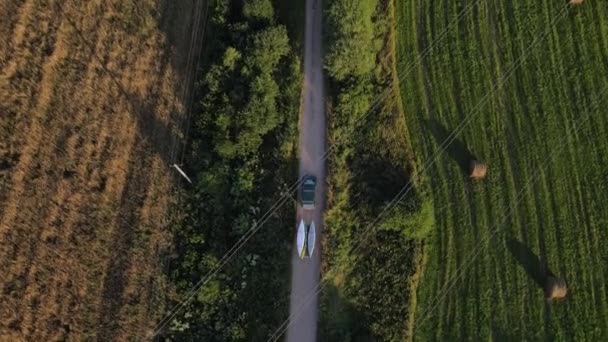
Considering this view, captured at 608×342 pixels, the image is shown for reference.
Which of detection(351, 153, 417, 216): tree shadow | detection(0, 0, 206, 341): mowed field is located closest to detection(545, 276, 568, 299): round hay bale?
detection(351, 153, 417, 216): tree shadow

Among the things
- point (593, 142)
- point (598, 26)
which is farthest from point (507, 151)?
point (598, 26)

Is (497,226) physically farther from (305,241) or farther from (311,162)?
(311,162)

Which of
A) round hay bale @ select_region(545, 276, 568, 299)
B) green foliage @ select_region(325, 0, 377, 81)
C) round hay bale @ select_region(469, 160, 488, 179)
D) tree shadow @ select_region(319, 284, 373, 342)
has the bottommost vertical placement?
tree shadow @ select_region(319, 284, 373, 342)

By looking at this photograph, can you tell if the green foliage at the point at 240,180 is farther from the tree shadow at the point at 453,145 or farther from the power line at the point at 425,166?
the tree shadow at the point at 453,145

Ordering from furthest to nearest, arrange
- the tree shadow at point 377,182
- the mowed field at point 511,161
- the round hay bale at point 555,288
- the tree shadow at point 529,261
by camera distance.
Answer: the tree shadow at point 377,182
the tree shadow at point 529,261
the mowed field at point 511,161
the round hay bale at point 555,288

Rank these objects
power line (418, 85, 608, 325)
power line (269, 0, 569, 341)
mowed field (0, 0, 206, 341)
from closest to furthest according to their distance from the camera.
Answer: mowed field (0, 0, 206, 341) < power line (269, 0, 569, 341) < power line (418, 85, 608, 325)

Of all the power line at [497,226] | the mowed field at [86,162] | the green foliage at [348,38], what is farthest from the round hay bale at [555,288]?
the mowed field at [86,162]

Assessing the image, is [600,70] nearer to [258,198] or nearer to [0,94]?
[258,198]

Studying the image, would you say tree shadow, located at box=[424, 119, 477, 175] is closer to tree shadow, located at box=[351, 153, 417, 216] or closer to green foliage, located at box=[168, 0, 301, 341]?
tree shadow, located at box=[351, 153, 417, 216]
